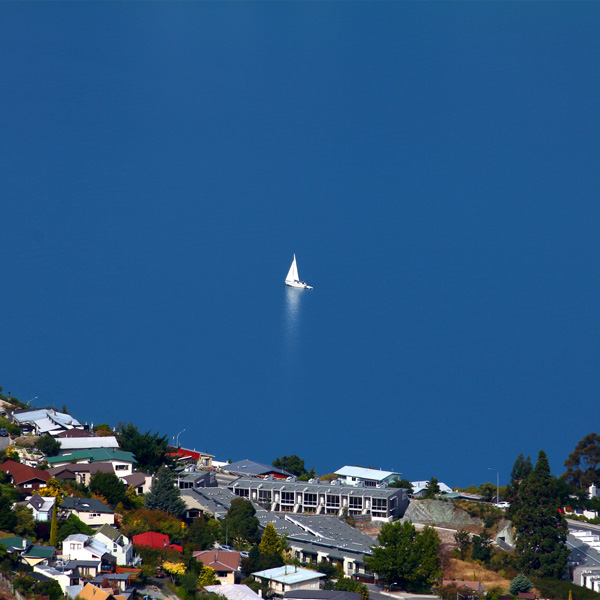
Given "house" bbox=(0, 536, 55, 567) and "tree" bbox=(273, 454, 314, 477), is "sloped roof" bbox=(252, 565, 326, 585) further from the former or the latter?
"tree" bbox=(273, 454, 314, 477)

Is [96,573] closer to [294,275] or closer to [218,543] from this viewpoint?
[218,543]

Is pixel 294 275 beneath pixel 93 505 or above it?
above

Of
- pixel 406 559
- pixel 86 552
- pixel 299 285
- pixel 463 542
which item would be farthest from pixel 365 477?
pixel 299 285

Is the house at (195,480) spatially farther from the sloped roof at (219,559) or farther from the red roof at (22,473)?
A: the sloped roof at (219,559)

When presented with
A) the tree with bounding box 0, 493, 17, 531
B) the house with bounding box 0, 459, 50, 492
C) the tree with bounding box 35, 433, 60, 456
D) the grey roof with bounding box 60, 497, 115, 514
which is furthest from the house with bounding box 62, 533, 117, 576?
the tree with bounding box 35, 433, 60, 456

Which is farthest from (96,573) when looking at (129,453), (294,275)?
(294,275)

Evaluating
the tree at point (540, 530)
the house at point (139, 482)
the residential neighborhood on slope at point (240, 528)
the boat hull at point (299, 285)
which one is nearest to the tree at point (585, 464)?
the residential neighborhood on slope at point (240, 528)

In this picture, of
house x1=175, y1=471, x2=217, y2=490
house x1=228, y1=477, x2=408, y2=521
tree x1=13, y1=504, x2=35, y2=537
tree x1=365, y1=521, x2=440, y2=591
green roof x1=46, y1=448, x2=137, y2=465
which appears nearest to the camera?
tree x1=13, y1=504, x2=35, y2=537
